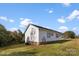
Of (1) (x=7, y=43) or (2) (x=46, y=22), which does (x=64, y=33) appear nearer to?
(2) (x=46, y=22)

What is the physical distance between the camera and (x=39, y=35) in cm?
349

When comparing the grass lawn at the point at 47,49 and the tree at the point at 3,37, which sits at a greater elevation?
the tree at the point at 3,37

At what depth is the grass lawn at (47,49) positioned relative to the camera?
11.3 ft

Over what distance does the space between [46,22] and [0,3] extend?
467 mm

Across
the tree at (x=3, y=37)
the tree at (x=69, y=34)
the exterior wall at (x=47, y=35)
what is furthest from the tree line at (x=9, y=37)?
the tree at (x=69, y=34)

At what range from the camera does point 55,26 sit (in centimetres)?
348

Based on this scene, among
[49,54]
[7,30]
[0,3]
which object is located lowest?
[49,54]

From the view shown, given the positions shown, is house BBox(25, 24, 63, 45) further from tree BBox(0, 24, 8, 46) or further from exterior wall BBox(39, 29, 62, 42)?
tree BBox(0, 24, 8, 46)

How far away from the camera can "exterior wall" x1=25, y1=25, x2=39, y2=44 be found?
348 cm

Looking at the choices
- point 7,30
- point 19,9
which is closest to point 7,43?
point 7,30

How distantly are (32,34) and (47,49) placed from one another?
0.66ft

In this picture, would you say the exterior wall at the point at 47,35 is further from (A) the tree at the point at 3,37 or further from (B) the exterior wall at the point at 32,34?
(A) the tree at the point at 3,37

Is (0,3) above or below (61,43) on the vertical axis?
above

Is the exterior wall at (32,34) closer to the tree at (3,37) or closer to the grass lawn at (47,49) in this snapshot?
the grass lawn at (47,49)
